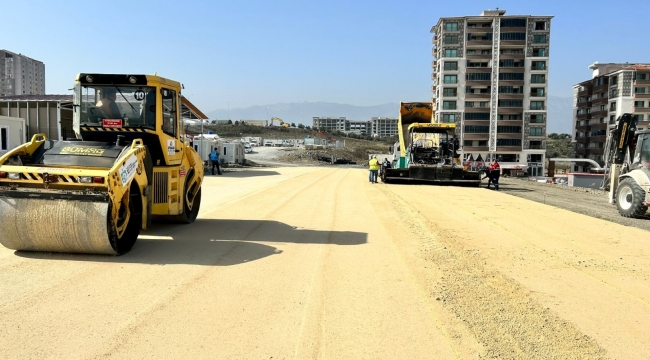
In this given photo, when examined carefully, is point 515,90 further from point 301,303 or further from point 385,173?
point 301,303

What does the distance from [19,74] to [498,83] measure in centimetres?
9016

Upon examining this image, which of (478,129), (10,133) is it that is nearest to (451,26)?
(478,129)

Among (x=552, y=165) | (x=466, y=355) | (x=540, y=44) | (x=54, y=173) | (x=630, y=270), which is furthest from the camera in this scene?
(x=540, y=44)

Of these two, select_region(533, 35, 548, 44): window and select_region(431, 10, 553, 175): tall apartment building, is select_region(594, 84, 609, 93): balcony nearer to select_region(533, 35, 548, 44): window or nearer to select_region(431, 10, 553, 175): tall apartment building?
select_region(431, 10, 553, 175): tall apartment building

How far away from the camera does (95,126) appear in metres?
8.34

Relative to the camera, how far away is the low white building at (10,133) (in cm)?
2798

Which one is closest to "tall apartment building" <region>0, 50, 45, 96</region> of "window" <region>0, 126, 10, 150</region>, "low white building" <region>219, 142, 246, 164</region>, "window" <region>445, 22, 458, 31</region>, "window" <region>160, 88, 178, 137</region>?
"low white building" <region>219, 142, 246, 164</region>

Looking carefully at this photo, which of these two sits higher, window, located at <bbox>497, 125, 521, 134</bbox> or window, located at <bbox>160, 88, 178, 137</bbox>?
window, located at <bbox>497, 125, 521, 134</bbox>

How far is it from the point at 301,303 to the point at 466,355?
1.84 metres

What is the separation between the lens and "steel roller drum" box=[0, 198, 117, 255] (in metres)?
6.36

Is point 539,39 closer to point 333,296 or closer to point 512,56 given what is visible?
point 512,56

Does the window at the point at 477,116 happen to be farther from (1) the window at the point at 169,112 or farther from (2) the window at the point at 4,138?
(1) the window at the point at 169,112

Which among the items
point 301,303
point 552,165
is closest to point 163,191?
point 301,303

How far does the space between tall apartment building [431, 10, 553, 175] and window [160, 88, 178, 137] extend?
75203mm
